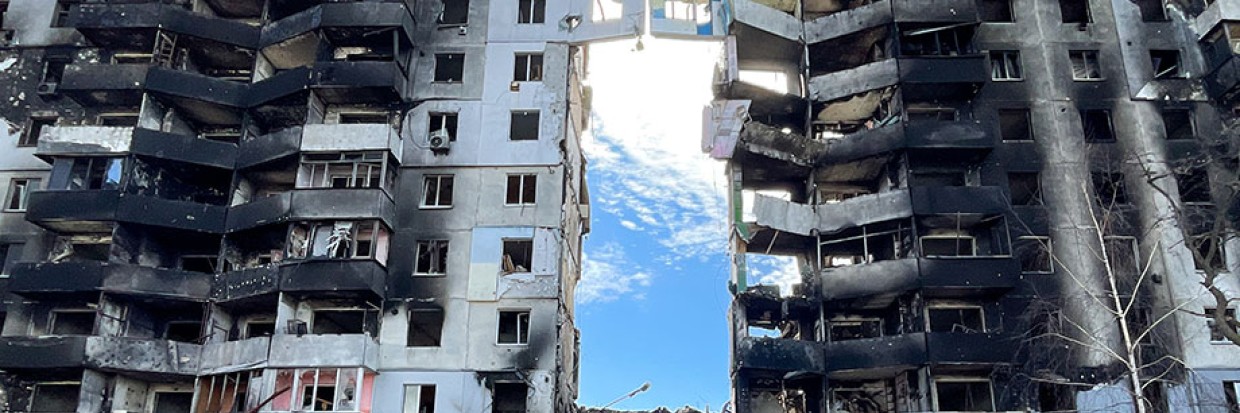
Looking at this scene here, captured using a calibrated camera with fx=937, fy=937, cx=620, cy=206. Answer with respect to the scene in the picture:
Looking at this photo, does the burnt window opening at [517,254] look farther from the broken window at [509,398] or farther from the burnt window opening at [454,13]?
the burnt window opening at [454,13]

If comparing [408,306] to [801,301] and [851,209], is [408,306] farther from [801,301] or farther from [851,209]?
[851,209]

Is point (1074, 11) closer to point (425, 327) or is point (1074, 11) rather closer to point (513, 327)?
point (513, 327)

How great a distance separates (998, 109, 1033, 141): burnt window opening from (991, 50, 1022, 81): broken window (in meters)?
1.57

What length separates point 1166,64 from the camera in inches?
1550

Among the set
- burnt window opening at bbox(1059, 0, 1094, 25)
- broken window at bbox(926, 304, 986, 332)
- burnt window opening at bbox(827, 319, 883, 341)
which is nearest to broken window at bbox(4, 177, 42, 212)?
burnt window opening at bbox(827, 319, 883, 341)

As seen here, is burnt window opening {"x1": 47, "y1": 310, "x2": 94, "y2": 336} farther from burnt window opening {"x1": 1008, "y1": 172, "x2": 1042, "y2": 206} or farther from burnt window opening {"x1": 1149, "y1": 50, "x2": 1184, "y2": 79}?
burnt window opening {"x1": 1149, "y1": 50, "x2": 1184, "y2": 79}

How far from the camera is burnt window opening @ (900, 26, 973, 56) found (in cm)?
3941

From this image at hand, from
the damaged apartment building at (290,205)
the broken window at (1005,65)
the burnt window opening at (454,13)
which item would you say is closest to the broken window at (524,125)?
the damaged apartment building at (290,205)

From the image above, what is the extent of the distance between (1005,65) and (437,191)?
24192 millimetres

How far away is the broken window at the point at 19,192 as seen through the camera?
3825 centimetres

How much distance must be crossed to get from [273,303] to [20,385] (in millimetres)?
9478

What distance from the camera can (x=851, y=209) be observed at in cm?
3759

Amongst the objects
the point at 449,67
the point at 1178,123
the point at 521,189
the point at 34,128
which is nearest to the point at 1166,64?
the point at 1178,123

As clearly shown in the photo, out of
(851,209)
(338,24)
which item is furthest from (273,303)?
(851,209)
